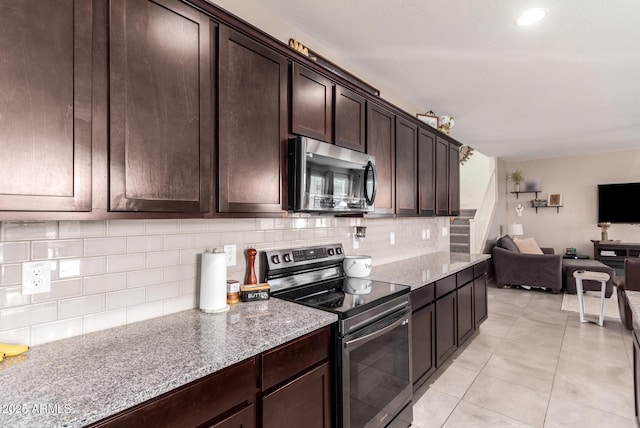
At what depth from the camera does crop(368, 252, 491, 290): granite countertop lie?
241cm

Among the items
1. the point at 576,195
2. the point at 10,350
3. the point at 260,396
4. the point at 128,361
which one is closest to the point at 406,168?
the point at 260,396

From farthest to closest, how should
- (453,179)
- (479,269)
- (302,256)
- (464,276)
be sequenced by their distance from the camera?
(453,179), (479,269), (464,276), (302,256)

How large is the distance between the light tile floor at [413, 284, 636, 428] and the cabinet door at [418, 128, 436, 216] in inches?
58.2

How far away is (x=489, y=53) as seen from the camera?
275cm

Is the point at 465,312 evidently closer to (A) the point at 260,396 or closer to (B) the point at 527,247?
(A) the point at 260,396

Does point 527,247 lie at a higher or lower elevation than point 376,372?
higher

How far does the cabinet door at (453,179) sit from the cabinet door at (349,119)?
1882mm

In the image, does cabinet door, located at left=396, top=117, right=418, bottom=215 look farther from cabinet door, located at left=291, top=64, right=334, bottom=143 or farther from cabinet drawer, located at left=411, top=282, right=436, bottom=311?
cabinet door, located at left=291, top=64, right=334, bottom=143

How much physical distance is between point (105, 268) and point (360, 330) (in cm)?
120

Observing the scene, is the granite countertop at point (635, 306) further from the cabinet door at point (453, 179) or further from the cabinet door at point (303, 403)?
the cabinet door at point (453, 179)

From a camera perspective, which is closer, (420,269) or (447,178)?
(420,269)

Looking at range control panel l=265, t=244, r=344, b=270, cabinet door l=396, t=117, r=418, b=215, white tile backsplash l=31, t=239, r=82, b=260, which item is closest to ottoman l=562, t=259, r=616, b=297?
cabinet door l=396, t=117, r=418, b=215

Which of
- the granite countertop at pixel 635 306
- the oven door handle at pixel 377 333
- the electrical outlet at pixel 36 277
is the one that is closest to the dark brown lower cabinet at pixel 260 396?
the oven door handle at pixel 377 333

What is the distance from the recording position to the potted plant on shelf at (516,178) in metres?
7.71
